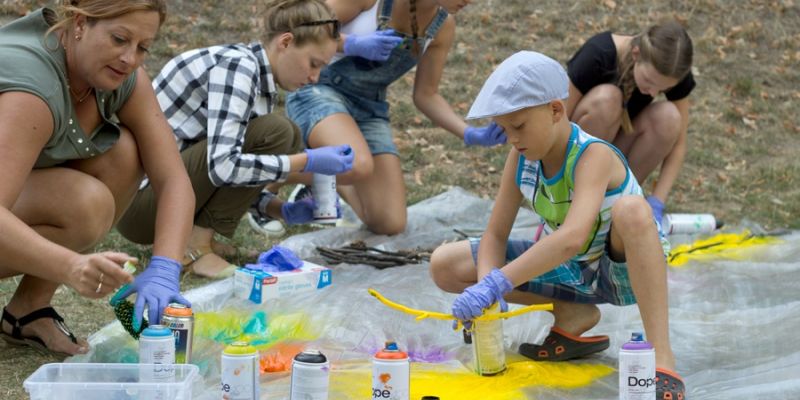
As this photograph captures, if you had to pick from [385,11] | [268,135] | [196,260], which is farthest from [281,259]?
[385,11]

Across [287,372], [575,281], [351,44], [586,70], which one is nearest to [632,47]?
[586,70]

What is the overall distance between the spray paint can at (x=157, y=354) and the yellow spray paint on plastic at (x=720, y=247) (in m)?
2.30

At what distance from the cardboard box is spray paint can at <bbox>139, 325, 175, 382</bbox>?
3.72 ft

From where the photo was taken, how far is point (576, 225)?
2686mm

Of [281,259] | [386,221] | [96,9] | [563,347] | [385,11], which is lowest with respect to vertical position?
[386,221]

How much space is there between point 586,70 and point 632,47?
25cm

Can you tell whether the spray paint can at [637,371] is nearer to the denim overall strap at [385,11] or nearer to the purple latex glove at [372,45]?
the purple latex glove at [372,45]

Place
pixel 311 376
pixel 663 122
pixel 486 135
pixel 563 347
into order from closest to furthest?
pixel 311 376 → pixel 563 347 → pixel 486 135 → pixel 663 122

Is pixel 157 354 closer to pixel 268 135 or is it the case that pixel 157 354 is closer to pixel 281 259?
pixel 281 259

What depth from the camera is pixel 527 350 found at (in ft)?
9.75

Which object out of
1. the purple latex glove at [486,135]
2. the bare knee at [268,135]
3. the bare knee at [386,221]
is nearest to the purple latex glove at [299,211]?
the bare knee at [386,221]

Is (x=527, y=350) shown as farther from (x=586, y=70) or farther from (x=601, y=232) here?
(x=586, y=70)

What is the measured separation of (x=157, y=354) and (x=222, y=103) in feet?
5.20

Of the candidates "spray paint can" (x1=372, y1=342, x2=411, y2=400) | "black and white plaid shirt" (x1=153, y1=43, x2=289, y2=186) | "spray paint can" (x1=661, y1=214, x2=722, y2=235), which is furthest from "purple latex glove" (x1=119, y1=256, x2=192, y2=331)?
"spray paint can" (x1=661, y1=214, x2=722, y2=235)
